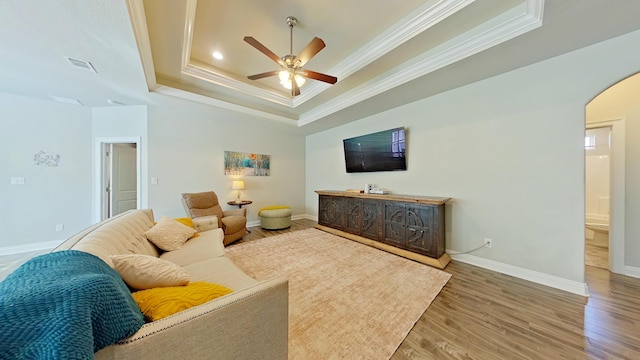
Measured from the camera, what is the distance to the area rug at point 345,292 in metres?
1.48

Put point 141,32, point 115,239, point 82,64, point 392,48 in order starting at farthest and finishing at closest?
point 392,48 → point 82,64 → point 141,32 → point 115,239

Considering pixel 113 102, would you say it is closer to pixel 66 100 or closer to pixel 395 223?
pixel 66 100

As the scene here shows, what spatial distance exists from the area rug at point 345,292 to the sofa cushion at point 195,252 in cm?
59

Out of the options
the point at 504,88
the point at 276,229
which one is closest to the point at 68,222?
the point at 276,229

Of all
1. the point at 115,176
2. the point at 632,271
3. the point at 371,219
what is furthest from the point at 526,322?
the point at 115,176

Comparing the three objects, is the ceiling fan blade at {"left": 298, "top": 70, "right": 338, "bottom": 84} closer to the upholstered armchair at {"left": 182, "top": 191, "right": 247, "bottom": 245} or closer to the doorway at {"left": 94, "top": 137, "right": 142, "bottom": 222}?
the upholstered armchair at {"left": 182, "top": 191, "right": 247, "bottom": 245}

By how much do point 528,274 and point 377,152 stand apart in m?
2.60

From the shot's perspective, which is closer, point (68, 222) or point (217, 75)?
point (217, 75)

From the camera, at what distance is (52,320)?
54 cm

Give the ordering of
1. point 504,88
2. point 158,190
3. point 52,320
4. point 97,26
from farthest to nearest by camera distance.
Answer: point 158,190, point 504,88, point 97,26, point 52,320

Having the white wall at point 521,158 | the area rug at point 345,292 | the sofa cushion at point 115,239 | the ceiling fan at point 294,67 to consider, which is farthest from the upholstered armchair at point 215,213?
the white wall at point 521,158

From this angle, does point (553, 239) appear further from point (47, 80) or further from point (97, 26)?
point (47, 80)

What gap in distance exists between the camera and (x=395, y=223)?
10.4 ft

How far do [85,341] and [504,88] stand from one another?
153 inches
